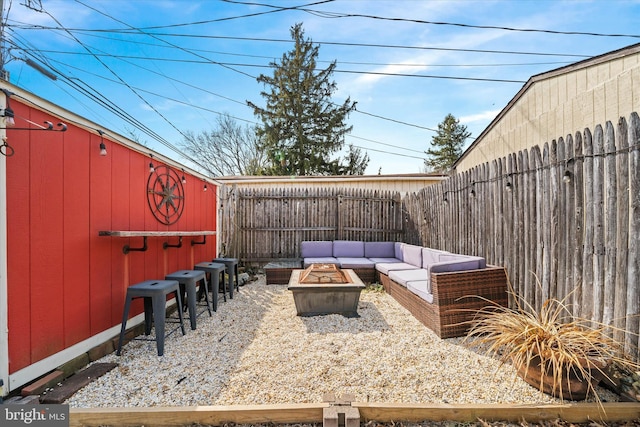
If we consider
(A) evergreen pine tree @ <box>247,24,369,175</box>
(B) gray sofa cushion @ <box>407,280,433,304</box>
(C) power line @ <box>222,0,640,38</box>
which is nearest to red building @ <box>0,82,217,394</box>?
(B) gray sofa cushion @ <box>407,280,433,304</box>

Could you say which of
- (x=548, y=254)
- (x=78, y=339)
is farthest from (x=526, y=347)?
(x=78, y=339)

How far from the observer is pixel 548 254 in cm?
285

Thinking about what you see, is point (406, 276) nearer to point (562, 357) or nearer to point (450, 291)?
point (450, 291)

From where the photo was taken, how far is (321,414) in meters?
1.82

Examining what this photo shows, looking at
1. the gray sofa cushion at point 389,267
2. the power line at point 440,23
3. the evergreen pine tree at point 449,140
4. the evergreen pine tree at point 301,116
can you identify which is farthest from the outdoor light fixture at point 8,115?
the evergreen pine tree at point 449,140

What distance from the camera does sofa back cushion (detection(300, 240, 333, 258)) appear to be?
6945mm

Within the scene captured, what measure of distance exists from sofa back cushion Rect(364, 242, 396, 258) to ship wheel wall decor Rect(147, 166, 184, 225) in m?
4.15

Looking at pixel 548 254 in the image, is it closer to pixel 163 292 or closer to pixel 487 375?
pixel 487 375

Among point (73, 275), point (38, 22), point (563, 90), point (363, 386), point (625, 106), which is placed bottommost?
point (363, 386)

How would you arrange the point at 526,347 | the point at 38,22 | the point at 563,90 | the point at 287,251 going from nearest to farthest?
the point at 526,347 → the point at 563,90 → the point at 38,22 → the point at 287,251

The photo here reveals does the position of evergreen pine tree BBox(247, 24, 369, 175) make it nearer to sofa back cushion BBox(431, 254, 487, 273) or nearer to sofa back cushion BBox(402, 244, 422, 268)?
sofa back cushion BBox(402, 244, 422, 268)

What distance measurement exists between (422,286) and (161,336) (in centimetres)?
312

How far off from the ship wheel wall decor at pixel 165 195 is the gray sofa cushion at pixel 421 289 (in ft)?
11.9

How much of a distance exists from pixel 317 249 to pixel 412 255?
2273 mm
